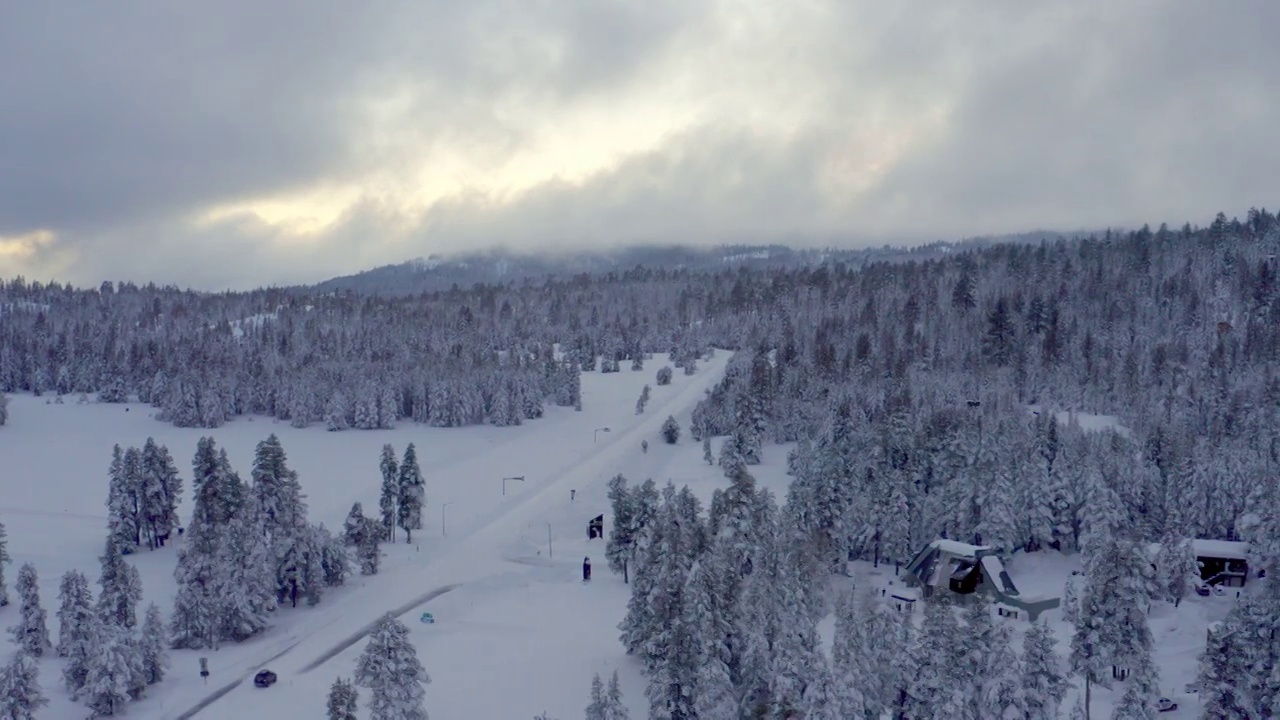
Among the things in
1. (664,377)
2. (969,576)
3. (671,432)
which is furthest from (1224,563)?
(664,377)

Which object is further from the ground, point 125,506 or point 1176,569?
point 1176,569

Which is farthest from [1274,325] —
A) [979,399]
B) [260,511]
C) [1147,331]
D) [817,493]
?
[260,511]

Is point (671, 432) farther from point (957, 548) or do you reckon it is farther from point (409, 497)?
point (957, 548)

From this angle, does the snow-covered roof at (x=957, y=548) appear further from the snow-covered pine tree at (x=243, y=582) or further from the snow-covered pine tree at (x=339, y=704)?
the snow-covered pine tree at (x=243, y=582)

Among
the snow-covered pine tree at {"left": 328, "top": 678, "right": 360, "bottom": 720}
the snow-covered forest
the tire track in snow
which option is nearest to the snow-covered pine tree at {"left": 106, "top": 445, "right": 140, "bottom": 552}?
the snow-covered forest

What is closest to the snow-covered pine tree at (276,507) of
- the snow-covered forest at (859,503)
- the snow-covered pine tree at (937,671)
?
the snow-covered forest at (859,503)

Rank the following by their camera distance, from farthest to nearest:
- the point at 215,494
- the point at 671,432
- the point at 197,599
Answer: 1. the point at 671,432
2. the point at 215,494
3. the point at 197,599

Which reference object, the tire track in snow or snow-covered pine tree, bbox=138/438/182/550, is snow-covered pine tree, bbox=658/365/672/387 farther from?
the tire track in snow
